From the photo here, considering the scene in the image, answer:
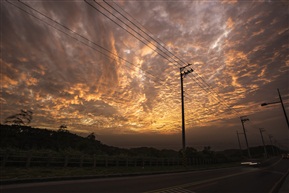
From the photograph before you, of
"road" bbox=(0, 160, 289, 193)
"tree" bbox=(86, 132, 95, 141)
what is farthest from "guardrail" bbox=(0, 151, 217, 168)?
"tree" bbox=(86, 132, 95, 141)

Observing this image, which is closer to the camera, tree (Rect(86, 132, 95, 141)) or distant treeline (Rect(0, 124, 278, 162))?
distant treeline (Rect(0, 124, 278, 162))

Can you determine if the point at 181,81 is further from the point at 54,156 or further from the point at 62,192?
the point at 62,192

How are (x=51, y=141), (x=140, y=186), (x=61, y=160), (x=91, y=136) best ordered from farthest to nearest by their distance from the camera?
(x=91, y=136)
(x=51, y=141)
(x=61, y=160)
(x=140, y=186)

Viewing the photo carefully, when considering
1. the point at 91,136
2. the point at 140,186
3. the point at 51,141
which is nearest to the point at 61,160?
the point at 140,186

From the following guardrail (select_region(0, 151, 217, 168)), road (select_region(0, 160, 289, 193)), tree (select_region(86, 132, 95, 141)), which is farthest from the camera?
tree (select_region(86, 132, 95, 141))

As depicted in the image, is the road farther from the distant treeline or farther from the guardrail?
the distant treeline

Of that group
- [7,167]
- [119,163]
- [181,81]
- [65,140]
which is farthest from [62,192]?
[65,140]

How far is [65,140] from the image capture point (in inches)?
2143

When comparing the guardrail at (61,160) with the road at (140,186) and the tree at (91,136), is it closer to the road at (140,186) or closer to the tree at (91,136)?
the road at (140,186)

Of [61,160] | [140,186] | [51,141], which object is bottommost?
[140,186]

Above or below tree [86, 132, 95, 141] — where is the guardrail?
below

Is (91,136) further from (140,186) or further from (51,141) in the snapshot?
(140,186)

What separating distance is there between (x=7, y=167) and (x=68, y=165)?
5.56 metres

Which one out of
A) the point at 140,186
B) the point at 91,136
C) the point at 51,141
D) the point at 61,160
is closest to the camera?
the point at 140,186
